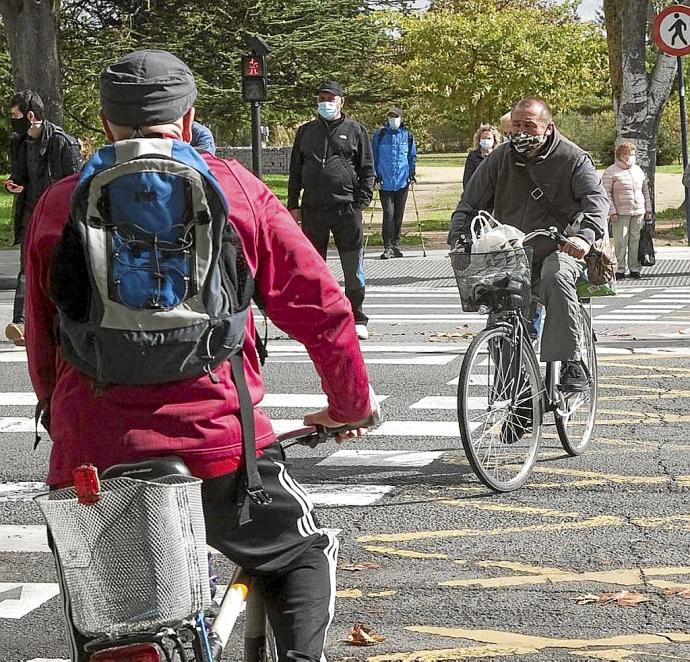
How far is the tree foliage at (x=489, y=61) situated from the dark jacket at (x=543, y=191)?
175ft

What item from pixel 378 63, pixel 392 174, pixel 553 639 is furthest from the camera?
pixel 378 63

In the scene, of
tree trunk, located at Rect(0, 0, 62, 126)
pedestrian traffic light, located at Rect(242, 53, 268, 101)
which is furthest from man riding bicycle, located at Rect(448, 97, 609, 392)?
tree trunk, located at Rect(0, 0, 62, 126)

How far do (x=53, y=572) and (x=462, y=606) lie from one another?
1.63m

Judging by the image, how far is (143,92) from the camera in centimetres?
269

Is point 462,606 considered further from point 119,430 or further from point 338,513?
point 119,430

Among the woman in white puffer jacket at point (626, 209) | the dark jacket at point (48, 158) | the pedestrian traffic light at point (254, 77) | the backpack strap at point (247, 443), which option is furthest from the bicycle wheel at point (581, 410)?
the pedestrian traffic light at point (254, 77)

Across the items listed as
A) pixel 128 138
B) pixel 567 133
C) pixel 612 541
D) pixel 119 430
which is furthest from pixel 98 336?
pixel 567 133

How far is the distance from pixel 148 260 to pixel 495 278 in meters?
4.08

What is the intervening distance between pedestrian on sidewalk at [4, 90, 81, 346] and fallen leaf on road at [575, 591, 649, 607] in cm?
773

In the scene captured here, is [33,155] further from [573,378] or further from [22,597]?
[22,597]

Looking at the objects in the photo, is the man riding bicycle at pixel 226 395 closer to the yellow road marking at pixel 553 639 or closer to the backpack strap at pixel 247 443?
the backpack strap at pixel 247 443

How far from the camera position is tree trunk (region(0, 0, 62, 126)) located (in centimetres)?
2273

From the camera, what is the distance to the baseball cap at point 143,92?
2.69 m

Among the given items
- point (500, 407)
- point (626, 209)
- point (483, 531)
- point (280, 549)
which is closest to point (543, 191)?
point (500, 407)
